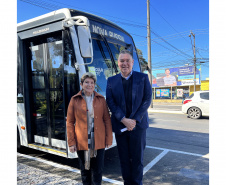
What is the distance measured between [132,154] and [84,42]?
6.76 ft

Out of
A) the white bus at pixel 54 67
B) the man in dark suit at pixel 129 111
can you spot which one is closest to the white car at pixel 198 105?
the white bus at pixel 54 67

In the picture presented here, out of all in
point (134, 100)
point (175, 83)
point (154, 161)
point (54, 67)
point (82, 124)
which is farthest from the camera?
point (175, 83)

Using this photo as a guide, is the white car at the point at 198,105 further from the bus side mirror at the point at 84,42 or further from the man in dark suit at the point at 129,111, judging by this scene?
the bus side mirror at the point at 84,42

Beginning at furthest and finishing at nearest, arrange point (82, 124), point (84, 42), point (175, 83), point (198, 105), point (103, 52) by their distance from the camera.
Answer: point (175, 83), point (198, 105), point (103, 52), point (84, 42), point (82, 124)

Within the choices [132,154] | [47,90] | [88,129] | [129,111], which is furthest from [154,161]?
[47,90]

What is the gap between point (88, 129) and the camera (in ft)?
8.32

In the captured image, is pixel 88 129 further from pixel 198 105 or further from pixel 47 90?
pixel 198 105

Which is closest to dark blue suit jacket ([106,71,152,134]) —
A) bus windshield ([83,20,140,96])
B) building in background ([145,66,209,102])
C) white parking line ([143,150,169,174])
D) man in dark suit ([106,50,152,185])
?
man in dark suit ([106,50,152,185])

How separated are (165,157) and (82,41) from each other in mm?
3634

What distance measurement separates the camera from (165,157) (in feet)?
15.2

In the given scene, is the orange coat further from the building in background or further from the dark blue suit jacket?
the building in background

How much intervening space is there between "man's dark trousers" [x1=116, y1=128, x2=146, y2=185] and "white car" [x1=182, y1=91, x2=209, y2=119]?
9377 mm

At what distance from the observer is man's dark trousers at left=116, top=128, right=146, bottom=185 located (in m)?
2.64
